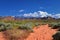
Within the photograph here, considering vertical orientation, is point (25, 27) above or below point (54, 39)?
above

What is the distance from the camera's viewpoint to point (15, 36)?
18.7 metres

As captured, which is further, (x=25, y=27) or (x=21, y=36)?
(x=25, y=27)

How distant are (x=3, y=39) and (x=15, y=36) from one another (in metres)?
1.14

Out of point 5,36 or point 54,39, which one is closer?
point 54,39

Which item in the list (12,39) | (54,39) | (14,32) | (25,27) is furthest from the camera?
(25,27)

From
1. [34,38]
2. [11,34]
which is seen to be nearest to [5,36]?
[11,34]

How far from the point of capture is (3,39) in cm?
1877

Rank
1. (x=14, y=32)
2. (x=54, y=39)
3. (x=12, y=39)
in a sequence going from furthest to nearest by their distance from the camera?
(x=14, y=32) < (x=12, y=39) < (x=54, y=39)

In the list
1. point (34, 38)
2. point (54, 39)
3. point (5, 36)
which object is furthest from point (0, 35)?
point (54, 39)

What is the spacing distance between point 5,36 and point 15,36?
1.25 m

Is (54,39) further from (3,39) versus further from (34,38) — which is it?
(3,39)

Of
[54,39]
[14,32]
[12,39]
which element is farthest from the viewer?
[14,32]

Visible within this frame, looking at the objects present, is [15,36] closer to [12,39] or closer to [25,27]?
[12,39]

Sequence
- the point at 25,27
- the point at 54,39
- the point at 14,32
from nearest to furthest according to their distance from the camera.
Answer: the point at 54,39, the point at 14,32, the point at 25,27
